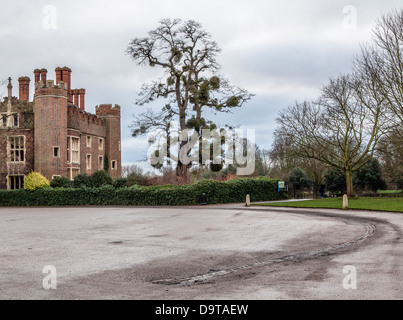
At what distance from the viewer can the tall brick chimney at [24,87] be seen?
49.2 metres

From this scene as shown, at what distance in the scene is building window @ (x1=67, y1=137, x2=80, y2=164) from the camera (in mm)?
48125

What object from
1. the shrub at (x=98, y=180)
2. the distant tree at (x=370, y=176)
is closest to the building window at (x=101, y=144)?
→ the shrub at (x=98, y=180)

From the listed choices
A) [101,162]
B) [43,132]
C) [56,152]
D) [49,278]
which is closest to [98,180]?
[56,152]

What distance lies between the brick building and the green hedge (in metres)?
5.59

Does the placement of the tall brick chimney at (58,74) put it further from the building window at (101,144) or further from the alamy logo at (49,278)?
the alamy logo at (49,278)

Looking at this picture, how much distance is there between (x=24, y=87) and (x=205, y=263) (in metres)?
45.1

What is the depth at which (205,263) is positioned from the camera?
9773mm

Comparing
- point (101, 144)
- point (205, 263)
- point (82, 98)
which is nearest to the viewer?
point (205, 263)

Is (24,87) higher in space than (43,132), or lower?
higher

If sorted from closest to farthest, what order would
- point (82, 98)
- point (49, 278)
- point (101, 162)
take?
1. point (49, 278)
2. point (82, 98)
3. point (101, 162)

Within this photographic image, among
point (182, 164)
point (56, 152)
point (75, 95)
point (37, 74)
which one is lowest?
point (182, 164)

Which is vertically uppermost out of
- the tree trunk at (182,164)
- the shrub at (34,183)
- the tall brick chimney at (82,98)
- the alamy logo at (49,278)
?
the tall brick chimney at (82,98)

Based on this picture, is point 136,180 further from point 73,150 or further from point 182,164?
point 73,150

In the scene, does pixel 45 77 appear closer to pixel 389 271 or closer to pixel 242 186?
pixel 242 186
